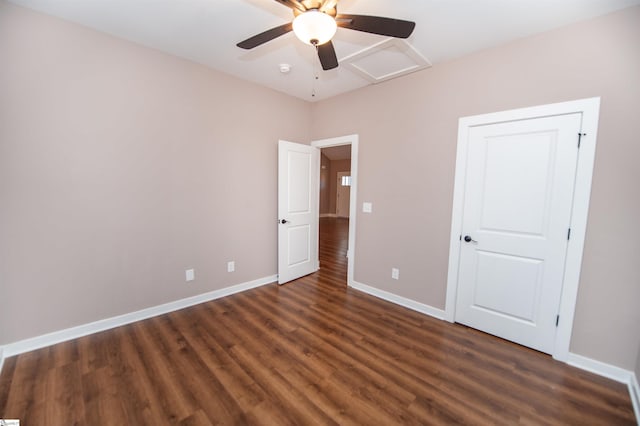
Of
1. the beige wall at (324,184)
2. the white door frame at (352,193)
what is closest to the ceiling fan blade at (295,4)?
the white door frame at (352,193)

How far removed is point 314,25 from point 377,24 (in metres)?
0.39

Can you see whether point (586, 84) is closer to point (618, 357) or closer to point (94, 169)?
point (618, 357)

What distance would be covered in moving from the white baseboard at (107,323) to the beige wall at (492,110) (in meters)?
1.89

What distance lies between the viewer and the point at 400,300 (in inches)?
120

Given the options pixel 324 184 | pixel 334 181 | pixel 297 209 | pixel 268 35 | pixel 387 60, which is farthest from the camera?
pixel 334 181

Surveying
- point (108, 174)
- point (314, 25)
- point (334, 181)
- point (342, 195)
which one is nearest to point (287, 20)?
point (314, 25)

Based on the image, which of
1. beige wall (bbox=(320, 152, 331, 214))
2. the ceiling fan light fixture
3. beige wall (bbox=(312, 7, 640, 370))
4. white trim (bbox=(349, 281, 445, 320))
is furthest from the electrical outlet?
beige wall (bbox=(320, 152, 331, 214))

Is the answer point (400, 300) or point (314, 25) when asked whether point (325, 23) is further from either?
point (400, 300)

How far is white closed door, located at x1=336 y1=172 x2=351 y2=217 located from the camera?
35.8 ft

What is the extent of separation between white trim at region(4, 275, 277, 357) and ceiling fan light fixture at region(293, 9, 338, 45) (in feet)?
9.53

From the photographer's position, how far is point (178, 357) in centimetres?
204

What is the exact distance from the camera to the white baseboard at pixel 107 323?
204 centimetres

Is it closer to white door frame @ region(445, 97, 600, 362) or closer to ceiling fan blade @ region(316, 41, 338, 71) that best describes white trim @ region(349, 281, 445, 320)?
white door frame @ region(445, 97, 600, 362)

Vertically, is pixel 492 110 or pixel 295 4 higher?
pixel 295 4
